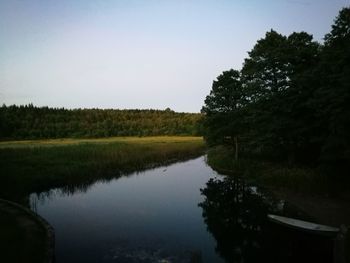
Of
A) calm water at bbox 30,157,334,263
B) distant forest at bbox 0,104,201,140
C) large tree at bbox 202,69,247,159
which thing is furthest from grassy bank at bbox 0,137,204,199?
distant forest at bbox 0,104,201,140

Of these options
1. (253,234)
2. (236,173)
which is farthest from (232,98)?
(253,234)

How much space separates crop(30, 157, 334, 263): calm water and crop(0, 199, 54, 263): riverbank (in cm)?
159

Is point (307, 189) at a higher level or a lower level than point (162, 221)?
higher

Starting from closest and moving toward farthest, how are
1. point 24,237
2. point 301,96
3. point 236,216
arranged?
point 24,237 < point 236,216 < point 301,96

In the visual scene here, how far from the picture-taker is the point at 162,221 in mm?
18609

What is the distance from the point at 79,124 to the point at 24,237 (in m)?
106

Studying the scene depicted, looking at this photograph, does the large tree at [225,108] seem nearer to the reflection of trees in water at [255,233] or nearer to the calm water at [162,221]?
the calm water at [162,221]

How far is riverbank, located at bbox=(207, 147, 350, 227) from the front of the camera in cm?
1753

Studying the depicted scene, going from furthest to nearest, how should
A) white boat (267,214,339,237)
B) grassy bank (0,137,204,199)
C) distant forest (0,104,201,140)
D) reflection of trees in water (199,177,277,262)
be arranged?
distant forest (0,104,201,140) < grassy bank (0,137,204,199) < reflection of trees in water (199,177,277,262) < white boat (267,214,339,237)

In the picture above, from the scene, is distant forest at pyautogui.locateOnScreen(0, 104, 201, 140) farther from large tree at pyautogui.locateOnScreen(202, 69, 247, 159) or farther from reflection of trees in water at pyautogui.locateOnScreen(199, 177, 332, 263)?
reflection of trees in water at pyautogui.locateOnScreen(199, 177, 332, 263)

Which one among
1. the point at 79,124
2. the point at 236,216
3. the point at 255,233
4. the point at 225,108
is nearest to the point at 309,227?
the point at 255,233

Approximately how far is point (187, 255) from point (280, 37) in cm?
2280

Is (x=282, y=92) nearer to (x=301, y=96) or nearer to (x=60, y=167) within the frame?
(x=301, y=96)

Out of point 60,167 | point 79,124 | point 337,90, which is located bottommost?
point 60,167
